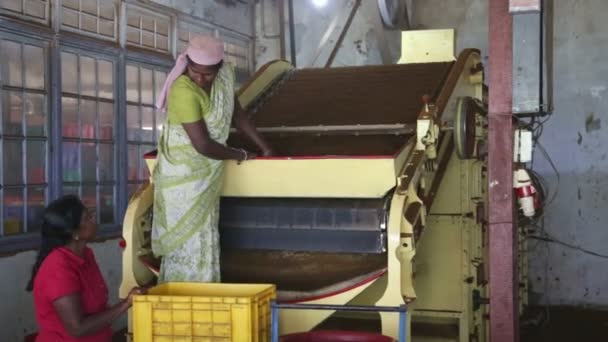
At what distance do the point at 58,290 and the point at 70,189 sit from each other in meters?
2.66

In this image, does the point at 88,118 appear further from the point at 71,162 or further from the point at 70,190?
the point at 70,190

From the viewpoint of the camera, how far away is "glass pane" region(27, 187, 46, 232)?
4.82 m

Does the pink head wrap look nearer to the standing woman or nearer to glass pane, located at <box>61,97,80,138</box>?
the standing woman

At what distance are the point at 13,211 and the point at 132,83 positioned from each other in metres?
1.63

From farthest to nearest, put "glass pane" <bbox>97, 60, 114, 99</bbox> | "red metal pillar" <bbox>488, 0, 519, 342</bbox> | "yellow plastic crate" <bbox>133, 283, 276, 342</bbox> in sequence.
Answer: "glass pane" <bbox>97, 60, 114, 99</bbox>, "red metal pillar" <bbox>488, 0, 519, 342</bbox>, "yellow plastic crate" <bbox>133, 283, 276, 342</bbox>

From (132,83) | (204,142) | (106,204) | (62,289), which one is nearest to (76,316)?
(62,289)

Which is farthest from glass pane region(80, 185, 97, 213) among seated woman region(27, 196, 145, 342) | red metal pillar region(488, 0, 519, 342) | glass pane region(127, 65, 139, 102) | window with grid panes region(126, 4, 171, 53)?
red metal pillar region(488, 0, 519, 342)

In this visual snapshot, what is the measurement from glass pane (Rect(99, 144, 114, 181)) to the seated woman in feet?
8.68

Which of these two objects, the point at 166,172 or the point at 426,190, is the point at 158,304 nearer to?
the point at 166,172

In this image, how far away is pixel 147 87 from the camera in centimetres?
608

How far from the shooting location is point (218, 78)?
10.5ft

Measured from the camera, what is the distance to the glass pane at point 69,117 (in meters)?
5.11

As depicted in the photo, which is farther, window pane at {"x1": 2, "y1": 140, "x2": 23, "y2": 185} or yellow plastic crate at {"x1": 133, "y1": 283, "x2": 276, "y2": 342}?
window pane at {"x1": 2, "y1": 140, "x2": 23, "y2": 185}

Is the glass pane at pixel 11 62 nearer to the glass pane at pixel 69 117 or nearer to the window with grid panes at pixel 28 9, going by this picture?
the window with grid panes at pixel 28 9
